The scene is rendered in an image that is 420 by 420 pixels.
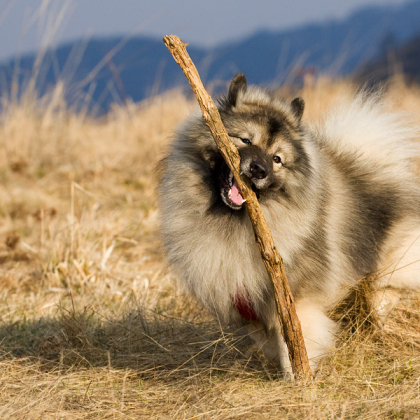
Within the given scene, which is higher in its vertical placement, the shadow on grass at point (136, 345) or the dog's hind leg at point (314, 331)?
the dog's hind leg at point (314, 331)

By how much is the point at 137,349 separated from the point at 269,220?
4.07ft

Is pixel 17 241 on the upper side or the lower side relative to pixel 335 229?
lower

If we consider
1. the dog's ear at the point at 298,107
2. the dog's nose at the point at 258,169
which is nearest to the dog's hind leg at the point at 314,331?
the dog's nose at the point at 258,169

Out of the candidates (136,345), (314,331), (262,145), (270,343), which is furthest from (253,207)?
(136,345)

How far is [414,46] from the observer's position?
22.8m

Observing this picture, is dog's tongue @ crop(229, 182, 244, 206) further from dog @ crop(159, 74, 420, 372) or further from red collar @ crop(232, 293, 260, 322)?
red collar @ crop(232, 293, 260, 322)

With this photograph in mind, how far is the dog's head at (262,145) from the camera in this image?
9.07ft

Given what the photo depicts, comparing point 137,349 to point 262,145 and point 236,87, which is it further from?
point 236,87

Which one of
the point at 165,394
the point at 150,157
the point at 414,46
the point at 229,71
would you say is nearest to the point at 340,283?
the point at 165,394

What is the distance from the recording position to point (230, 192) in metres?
2.77

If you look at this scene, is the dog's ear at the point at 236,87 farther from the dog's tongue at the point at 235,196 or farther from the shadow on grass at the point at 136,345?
the shadow on grass at the point at 136,345

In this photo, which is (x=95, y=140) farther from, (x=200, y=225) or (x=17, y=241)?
(x=200, y=225)

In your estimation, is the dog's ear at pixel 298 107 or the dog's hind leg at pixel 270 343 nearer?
the dog's hind leg at pixel 270 343

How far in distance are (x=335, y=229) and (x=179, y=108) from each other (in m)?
6.44
